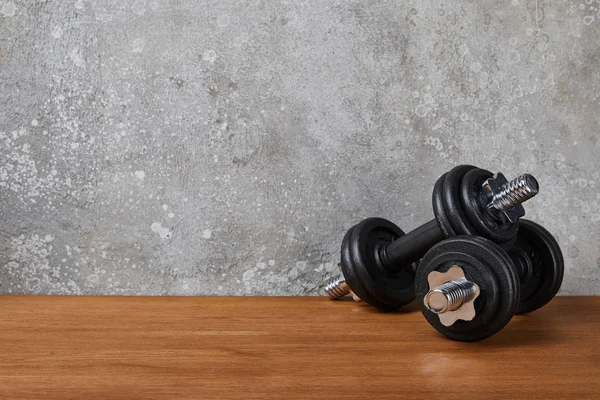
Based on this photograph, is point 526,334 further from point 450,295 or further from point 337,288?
point 337,288

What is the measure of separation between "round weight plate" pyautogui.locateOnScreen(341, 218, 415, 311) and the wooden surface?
37mm

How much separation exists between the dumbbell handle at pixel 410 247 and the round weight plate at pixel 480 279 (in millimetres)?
171

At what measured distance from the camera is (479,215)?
1.13 metres

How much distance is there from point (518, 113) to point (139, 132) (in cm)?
92

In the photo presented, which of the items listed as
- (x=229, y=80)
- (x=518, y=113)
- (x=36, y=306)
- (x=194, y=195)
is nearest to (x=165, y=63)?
(x=229, y=80)

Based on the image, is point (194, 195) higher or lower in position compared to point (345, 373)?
higher

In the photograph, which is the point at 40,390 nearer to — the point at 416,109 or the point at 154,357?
the point at 154,357

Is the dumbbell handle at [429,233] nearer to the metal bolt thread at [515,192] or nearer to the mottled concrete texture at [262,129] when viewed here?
the metal bolt thread at [515,192]

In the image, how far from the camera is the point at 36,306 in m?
1.39

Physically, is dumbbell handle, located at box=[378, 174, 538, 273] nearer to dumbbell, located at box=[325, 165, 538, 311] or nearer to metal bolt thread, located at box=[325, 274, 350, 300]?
dumbbell, located at box=[325, 165, 538, 311]

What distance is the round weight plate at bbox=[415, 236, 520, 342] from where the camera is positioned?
1.00 metres

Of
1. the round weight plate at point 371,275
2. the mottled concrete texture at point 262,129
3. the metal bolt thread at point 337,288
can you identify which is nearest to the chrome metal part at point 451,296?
the round weight plate at point 371,275

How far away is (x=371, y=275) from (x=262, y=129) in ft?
1.54

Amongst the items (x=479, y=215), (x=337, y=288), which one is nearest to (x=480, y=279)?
(x=479, y=215)
